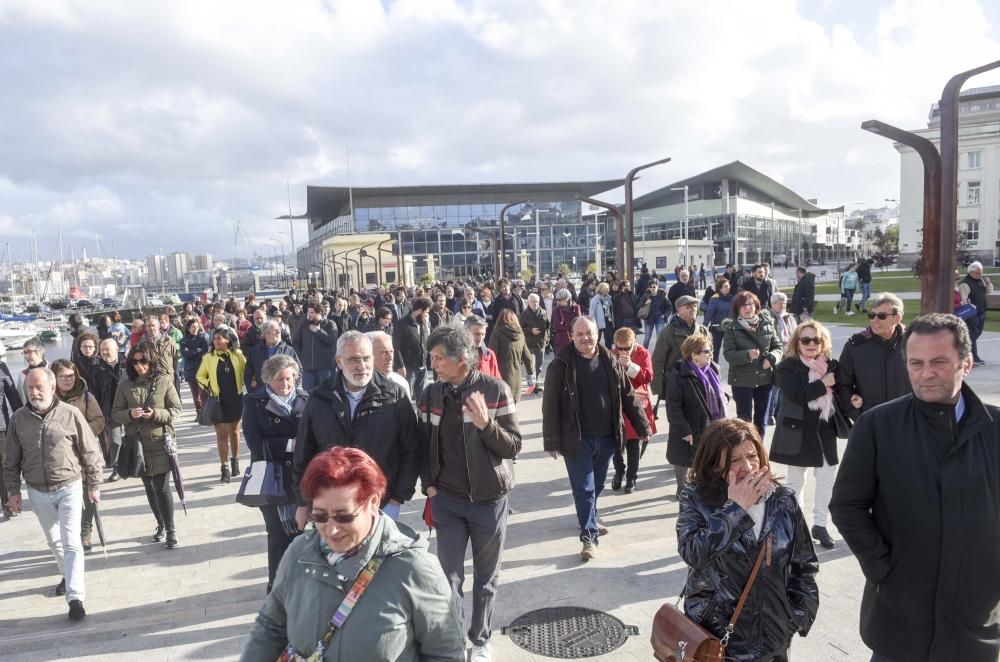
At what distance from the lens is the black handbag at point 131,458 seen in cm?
579

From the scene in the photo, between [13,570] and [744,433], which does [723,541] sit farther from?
[13,570]

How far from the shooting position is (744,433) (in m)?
2.73

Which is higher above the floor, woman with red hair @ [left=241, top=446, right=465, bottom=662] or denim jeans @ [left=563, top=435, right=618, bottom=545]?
Answer: woman with red hair @ [left=241, top=446, right=465, bottom=662]

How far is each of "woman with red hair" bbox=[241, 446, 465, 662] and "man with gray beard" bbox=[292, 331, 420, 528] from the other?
172 centimetres

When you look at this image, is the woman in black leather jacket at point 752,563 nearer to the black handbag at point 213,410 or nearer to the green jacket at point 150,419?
the green jacket at point 150,419

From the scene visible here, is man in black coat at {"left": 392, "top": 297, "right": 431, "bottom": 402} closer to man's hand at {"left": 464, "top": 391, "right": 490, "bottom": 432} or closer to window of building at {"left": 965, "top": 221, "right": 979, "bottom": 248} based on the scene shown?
man's hand at {"left": 464, "top": 391, "right": 490, "bottom": 432}

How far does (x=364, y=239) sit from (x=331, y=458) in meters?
78.8

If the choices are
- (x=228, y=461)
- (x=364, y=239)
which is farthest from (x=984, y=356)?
(x=364, y=239)

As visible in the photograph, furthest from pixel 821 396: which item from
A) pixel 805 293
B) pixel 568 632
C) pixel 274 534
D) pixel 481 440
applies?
pixel 805 293

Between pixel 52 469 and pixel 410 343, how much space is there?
551 cm

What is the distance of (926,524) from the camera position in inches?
98.5

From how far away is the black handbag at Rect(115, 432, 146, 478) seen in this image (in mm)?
5785

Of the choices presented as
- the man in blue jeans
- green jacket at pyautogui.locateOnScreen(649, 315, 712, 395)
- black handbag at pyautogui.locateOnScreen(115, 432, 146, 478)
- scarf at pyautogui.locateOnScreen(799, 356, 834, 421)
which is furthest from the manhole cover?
black handbag at pyautogui.locateOnScreen(115, 432, 146, 478)

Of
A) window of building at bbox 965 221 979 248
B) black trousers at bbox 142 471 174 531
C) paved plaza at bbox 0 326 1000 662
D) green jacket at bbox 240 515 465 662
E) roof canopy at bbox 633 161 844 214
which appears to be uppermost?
roof canopy at bbox 633 161 844 214
